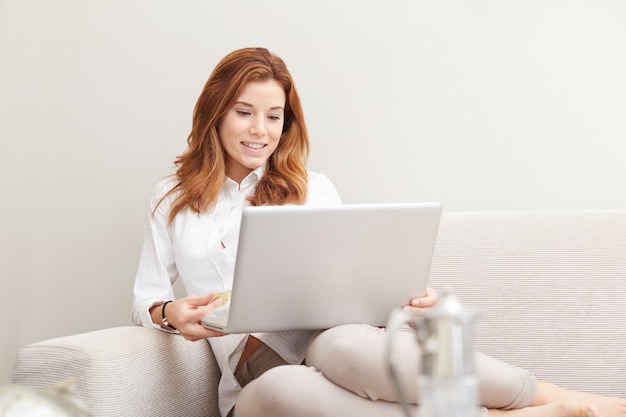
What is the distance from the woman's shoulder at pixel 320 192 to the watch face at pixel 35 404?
133cm

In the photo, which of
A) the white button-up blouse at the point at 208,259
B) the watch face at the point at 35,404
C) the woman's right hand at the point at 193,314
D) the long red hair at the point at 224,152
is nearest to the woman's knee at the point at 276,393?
the woman's right hand at the point at 193,314

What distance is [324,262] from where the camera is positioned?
1.48m

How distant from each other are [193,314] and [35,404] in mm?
895

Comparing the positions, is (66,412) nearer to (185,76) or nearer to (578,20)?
(185,76)

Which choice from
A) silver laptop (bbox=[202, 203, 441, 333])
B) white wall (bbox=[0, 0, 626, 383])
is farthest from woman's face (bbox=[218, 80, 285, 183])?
silver laptop (bbox=[202, 203, 441, 333])

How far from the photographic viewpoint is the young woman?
1.84 meters

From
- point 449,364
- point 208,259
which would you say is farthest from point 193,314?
point 449,364

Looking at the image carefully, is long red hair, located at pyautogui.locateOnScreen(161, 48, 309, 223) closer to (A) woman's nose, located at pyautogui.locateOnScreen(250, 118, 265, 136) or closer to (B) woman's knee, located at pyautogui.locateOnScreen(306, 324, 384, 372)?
(A) woman's nose, located at pyautogui.locateOnScreen(250, 118, 265, 136)

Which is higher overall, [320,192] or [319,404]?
[320,192]

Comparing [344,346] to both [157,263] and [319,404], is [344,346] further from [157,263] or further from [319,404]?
[157,263]

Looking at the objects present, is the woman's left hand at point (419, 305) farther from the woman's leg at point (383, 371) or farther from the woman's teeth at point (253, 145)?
the woman's teeth at point (253, 145)

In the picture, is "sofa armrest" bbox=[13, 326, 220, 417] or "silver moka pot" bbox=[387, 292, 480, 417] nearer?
"silver moka pot" bbox=[387, 292, 480, 417]

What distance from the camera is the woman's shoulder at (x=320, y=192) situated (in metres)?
2.09

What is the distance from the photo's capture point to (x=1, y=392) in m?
0.77
